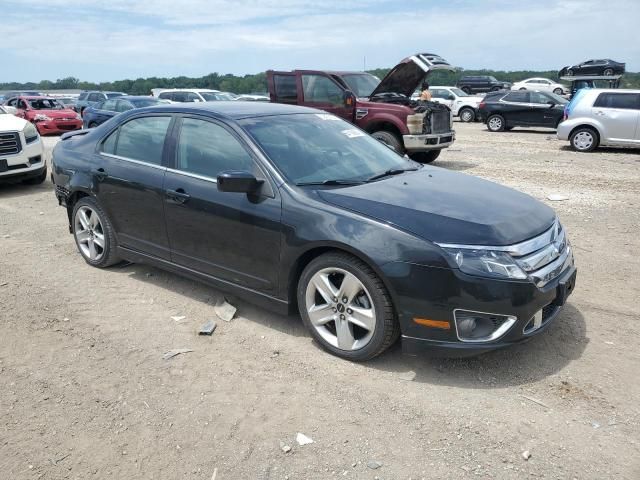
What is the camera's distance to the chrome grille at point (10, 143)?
29.2 ft

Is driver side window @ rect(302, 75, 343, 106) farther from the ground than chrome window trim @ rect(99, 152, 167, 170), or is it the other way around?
driver side window @ rect(302, 75, 343, 106)

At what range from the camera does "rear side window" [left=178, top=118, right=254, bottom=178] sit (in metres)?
4.11

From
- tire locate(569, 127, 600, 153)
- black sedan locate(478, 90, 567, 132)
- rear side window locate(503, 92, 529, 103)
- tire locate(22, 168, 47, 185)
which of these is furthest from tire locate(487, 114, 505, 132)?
tire locate(22, 168, 47, 185)

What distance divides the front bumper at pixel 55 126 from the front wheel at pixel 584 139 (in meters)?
17.2

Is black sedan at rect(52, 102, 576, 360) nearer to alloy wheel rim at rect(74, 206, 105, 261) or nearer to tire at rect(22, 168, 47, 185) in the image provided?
alloy wheel rim at rect(74, 206, 105, 261)

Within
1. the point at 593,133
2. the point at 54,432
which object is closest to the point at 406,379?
the point at 54,432

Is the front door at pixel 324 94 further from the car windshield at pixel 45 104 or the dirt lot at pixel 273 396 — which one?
the car windshield at pixel 45 104

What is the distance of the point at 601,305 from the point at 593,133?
1113cm

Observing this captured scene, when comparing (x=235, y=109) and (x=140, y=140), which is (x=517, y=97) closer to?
(x=235, y=109)

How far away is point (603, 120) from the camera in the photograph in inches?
544

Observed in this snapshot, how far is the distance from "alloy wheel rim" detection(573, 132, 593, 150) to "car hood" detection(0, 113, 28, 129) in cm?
1277

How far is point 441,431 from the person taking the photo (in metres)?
2.97

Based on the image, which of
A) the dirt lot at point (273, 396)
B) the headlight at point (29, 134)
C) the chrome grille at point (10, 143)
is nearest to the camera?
the dirt lot at point (273, 396)

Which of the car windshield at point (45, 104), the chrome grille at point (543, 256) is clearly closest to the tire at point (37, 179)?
the chrome grille at point (543, 256)
